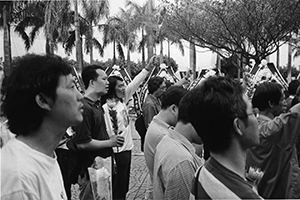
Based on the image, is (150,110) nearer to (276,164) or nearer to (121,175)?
(121,175)

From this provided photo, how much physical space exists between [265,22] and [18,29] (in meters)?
23.3

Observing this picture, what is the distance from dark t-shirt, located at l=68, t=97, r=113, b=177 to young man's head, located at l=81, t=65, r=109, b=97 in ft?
0.52

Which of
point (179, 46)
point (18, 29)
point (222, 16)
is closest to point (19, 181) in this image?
point (222, 16)

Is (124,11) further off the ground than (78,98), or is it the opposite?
(124,11)

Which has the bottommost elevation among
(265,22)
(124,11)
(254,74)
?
(254,74)

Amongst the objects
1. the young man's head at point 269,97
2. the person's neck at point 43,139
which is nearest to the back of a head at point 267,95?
the young man's head at point 269,97

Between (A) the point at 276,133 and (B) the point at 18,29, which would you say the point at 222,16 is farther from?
(B) the point at 18,29

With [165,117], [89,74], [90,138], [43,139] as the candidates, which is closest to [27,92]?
[43,139]

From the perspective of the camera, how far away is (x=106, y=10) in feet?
94.2

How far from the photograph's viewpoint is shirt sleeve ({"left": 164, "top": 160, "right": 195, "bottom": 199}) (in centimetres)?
234

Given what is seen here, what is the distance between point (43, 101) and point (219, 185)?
910 millimetres

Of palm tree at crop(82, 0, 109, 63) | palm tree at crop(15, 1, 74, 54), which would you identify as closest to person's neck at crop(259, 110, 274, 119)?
palm tree at crop(15, 1, 74, 54)

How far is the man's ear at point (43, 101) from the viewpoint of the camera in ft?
6.16

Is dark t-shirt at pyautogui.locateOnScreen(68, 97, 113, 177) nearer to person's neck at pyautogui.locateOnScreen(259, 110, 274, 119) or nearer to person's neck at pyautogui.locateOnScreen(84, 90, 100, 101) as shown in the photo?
person's neck at pyautogui.locateOnScreen(84, 90, 100, 101)
